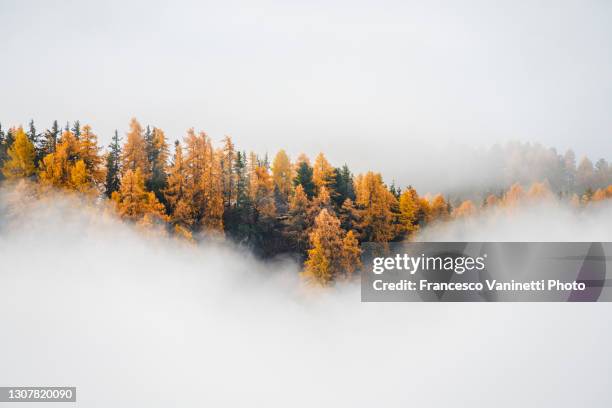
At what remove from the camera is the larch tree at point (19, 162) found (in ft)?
133

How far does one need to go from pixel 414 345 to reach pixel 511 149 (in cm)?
3840

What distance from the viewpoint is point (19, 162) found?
40531mm

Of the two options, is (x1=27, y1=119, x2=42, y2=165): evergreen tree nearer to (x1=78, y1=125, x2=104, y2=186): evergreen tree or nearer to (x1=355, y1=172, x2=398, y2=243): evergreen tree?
(x1=78, y1=125, x2=104, y2=186): evergreen tree

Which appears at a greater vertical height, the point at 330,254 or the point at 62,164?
the point at 62,164

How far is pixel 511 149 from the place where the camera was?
61.8 m

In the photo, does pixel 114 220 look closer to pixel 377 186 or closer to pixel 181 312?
pixel 181 312

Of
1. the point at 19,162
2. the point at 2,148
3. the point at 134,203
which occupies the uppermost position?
the point at 2,148

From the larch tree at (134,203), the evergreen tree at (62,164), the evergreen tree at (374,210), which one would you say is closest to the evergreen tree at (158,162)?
the larch tree at (134,203)

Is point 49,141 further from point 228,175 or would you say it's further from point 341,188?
point 341,188

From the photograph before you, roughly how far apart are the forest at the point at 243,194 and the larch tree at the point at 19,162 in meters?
0.08

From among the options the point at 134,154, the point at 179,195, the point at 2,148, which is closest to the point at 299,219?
the point at 179,195

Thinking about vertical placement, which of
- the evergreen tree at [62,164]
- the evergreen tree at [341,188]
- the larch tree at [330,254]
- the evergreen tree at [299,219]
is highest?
the evergreen tree at [62,164]

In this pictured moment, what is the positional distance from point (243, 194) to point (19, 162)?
22116 millimetres

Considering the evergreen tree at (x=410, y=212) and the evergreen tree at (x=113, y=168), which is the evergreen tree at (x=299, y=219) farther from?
the evergreen tree at (x=113, y=168)
